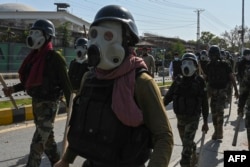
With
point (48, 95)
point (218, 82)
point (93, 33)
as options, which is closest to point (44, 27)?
point (48, 95)

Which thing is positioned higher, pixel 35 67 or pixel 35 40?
pixel 35 40

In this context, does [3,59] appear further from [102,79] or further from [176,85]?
[102,79]

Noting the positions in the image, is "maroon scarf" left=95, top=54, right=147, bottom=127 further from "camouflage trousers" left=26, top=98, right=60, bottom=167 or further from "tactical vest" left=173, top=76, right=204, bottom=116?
"tactical vest" left=173, top=76, right=204, bottom=116

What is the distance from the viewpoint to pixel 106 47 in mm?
2311

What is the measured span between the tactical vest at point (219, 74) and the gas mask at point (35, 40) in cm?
417

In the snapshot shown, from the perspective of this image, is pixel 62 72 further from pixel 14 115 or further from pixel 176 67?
pixel 176 67

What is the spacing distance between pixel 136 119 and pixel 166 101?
A: 3.28 metres

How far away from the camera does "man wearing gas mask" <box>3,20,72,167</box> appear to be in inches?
179

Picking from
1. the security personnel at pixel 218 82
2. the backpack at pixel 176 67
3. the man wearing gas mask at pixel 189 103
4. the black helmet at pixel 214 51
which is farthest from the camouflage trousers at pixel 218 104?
the backpack at pixel 176 67

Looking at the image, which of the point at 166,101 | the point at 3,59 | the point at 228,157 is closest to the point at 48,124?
the point at 166,101

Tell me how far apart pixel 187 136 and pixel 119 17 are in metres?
3.26

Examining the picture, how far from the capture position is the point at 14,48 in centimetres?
2520

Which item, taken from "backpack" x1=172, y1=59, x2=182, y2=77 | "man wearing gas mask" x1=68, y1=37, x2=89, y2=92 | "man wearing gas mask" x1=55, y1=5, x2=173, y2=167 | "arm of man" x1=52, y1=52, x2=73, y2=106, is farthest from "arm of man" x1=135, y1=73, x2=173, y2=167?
"backpack" x1=172, y1=59, x2=182, y2=77

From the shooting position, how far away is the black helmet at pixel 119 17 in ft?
7.60
